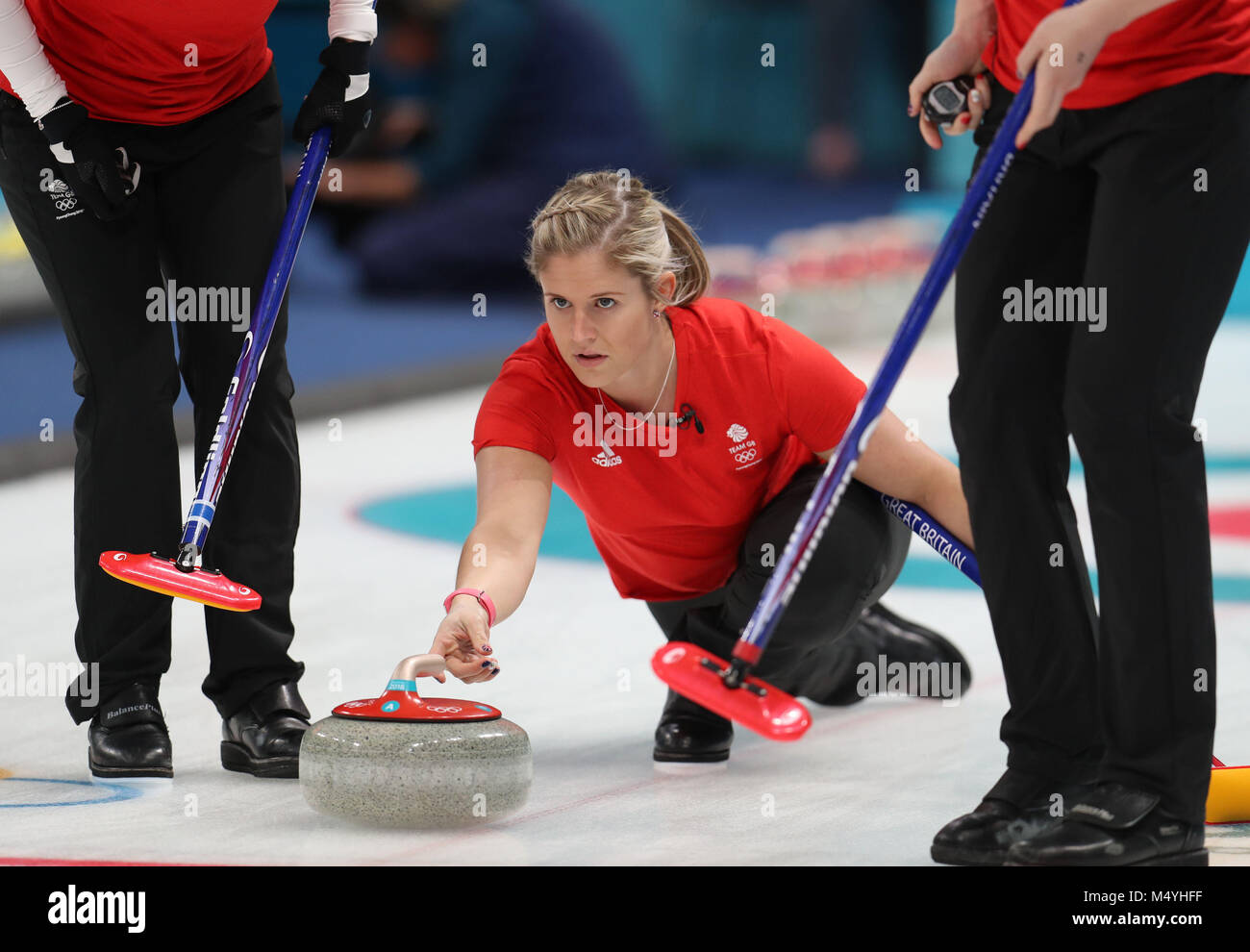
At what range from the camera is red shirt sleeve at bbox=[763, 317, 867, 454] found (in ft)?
8.93

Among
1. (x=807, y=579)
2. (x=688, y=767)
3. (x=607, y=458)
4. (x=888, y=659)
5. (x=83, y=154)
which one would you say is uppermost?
(x=83, y=154)

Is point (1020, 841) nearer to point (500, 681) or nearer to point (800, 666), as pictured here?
point (800, 666)

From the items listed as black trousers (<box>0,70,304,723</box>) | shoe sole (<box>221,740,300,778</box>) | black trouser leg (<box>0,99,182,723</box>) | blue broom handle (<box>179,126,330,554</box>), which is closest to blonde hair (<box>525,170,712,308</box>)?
blue broom handle (<box>179,126,330,554</box>)

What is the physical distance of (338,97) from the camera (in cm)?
281

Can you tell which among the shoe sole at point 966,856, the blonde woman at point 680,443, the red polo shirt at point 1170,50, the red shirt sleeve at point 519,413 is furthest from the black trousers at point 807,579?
the red polo shirt at point 1170,50

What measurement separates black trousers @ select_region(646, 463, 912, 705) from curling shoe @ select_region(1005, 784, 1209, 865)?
0.72 m

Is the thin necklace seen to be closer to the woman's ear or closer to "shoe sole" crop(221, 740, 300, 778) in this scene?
the woman's ear

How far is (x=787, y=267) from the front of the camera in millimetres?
7887

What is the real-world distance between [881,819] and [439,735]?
596 millimetres

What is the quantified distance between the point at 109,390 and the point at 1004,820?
1388 mm

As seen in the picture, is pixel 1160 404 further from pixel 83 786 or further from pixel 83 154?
pixel 83 786

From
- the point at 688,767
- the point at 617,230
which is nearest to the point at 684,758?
the point at 688,767

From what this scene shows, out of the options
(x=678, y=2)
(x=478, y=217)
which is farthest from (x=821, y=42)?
(x=478, y=217)

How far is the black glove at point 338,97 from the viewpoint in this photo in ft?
9.20
